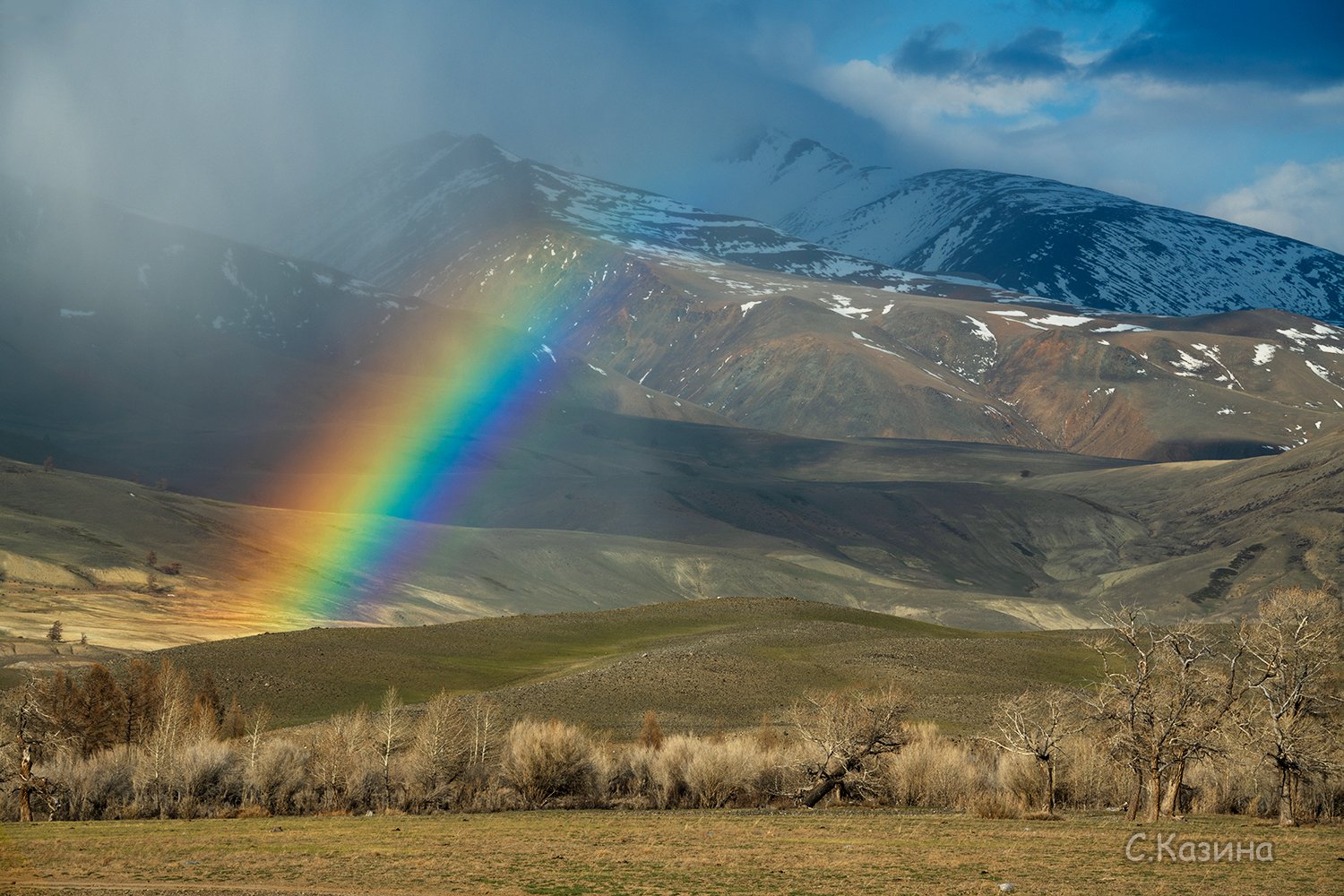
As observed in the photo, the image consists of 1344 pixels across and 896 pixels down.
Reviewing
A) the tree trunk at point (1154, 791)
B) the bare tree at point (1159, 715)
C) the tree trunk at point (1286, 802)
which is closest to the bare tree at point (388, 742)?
the bare tree at point (1159, 715)

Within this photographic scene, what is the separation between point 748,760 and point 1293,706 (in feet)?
61.4

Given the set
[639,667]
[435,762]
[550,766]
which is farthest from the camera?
[639,667]

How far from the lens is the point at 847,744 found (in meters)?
52.6

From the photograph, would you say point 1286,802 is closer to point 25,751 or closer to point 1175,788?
point 1175,788

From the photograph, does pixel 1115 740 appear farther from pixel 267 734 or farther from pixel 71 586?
pixel 71 586

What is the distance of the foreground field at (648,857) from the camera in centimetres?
3188

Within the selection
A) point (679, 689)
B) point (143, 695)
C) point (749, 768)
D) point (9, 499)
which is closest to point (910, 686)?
point (679, 689)

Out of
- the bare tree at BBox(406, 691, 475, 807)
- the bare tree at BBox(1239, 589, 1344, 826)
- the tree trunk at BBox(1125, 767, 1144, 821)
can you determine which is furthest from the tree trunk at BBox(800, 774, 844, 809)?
the bare tree at BBox(1239, 589, 1344, 826)

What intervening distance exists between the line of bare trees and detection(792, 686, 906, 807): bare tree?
7cm

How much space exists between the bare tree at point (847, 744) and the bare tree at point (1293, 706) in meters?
12.8

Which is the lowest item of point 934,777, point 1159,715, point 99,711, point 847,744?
point 934,777

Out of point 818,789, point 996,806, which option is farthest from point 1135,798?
point 818,789

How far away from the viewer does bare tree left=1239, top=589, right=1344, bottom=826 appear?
4253cm

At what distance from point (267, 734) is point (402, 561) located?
10034 centimetres
